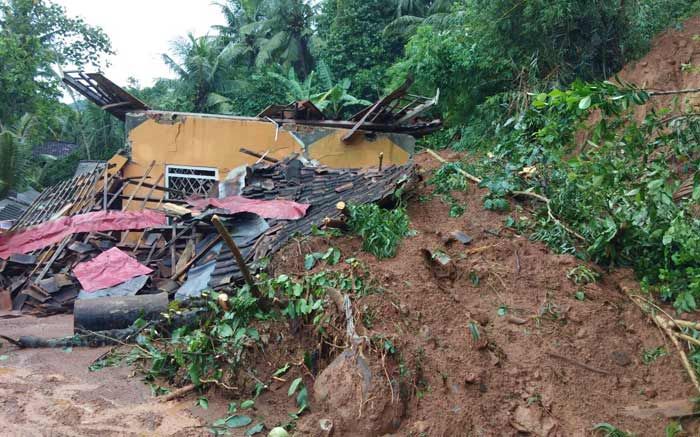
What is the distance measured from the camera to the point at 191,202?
374 inches

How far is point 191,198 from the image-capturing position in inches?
399

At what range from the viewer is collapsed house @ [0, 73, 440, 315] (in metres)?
7.65

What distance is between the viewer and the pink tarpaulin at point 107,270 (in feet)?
26.7

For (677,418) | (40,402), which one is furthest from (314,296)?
(677,418)

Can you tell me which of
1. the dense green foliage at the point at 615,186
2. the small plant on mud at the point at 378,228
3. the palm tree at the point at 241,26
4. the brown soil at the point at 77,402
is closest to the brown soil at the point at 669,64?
the dense green foliage at the point at 615,186

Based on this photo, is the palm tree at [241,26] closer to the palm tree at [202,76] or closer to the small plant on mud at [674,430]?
the palm tree at [202,76]

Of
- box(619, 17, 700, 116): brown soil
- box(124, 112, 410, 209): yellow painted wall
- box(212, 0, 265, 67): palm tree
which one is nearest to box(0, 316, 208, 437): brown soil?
box(124, 112, 410, 209): yellow painted wall

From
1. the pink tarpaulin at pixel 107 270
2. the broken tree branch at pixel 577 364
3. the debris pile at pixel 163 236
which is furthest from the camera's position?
the pink tarpaulin at pixel 107 270

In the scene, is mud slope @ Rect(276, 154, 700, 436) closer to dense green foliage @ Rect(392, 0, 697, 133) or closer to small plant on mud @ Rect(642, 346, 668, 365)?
small plant on mud @ Rect(642, 346, 668, 365)

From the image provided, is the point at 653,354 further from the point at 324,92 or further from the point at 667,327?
the point at 324,92

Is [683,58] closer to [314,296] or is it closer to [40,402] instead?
[314,296]

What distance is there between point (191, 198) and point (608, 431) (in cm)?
787

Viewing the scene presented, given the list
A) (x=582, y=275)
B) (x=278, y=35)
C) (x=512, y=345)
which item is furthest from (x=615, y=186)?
(x=278, y=35)

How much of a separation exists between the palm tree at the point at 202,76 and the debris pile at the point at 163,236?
13990 mm
